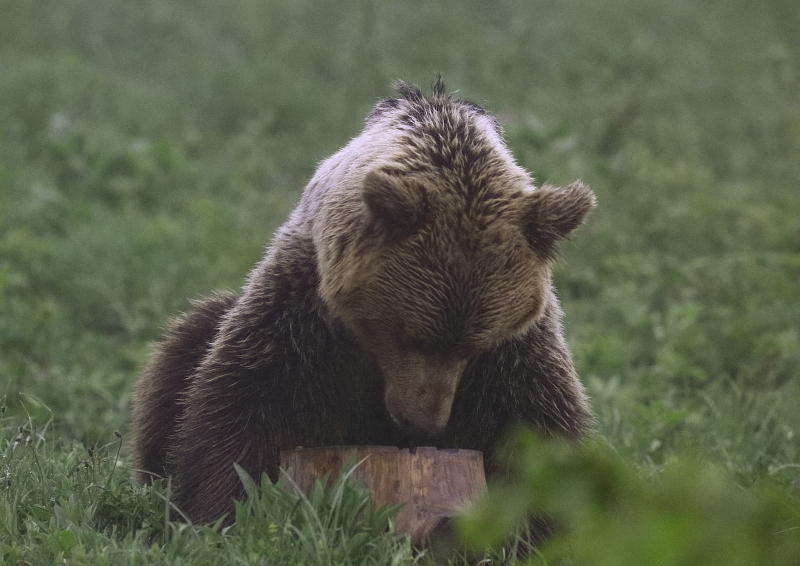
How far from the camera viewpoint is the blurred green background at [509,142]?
20.5 feet

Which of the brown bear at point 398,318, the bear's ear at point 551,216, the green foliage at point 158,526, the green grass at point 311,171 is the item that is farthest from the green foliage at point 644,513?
the bear's ear at point 551,216

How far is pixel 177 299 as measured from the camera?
7852mm

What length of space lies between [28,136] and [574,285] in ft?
17.6

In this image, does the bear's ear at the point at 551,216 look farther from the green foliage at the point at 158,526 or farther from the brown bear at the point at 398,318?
the green foliage at the point at 158,526

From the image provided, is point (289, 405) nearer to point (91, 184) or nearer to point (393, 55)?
point (91, 184)

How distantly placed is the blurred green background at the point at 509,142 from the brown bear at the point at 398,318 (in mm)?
929

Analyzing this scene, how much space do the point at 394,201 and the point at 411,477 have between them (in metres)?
0.86

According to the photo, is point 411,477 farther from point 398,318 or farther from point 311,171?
point 311,171

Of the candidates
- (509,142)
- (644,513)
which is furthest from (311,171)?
(644,513)

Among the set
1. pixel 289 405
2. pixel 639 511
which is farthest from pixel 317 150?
pixel 639 511

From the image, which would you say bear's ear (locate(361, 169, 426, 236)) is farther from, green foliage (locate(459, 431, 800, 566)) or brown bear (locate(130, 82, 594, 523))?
green foliage (locate(459, 431, 800, 566))

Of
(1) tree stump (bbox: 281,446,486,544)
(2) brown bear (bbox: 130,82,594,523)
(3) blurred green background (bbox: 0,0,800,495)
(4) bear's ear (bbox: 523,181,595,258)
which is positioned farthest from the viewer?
(3) blurred green background (bbox: 0,0,800,495)

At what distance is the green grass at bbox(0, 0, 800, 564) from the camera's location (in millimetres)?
4840

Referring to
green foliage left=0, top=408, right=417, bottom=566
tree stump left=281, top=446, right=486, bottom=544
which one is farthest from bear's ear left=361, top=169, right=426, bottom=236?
green foliage left=0, top=408, right=417, bottom=566
